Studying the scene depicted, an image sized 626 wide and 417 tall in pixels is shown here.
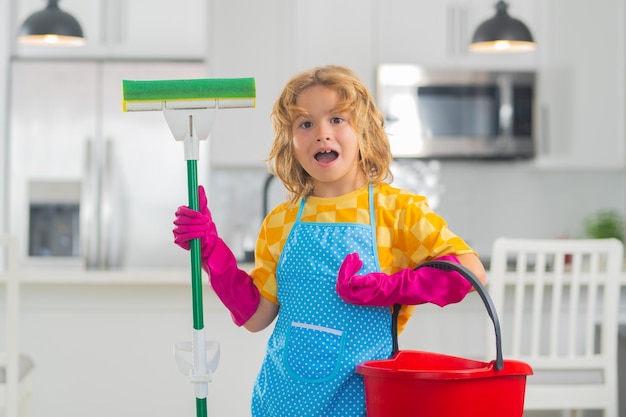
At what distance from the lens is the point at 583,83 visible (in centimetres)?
398

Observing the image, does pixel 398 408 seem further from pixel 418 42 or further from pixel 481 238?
pixel 481 238

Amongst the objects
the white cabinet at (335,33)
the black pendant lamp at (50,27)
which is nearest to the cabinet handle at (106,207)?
the black pendant lamp at (50,27)

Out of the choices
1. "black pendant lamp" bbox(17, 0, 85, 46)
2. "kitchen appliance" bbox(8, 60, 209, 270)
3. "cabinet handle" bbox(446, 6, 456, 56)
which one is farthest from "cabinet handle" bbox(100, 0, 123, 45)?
"cabinet handle" bbox(446, 6, 456, 56)

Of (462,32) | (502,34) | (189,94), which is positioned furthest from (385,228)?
(462,32)

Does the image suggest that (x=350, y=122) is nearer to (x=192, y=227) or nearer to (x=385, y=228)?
(x=385, y=228)

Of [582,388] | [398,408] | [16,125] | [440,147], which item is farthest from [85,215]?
[398,408]

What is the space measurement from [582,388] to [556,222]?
6.42ft

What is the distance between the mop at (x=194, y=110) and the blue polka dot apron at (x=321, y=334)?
0.32 ft

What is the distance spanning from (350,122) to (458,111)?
107 inches

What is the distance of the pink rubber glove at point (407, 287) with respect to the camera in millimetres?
1154

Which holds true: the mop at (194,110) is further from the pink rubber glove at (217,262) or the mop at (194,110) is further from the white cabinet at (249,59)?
the white cabinet at (249,59)

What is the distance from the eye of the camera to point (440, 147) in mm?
3900

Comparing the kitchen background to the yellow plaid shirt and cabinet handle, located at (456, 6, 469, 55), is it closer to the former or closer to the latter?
cabinet handle, located at (456, 6, 469, 55)

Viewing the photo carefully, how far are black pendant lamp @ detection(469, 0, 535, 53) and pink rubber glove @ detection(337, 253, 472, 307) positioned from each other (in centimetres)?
229
